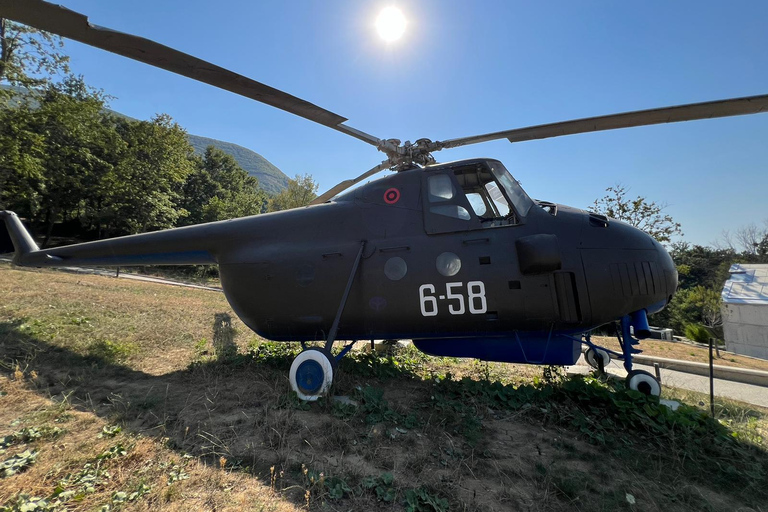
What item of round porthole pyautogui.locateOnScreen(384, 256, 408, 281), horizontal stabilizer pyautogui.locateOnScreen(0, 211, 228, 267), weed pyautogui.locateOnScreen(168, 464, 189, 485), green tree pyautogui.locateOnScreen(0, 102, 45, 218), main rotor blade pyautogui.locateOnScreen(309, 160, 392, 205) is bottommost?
weed pyautogui.locateOnScreen(168, 464, 189, 485)

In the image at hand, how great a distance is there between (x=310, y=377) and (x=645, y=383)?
175 inches

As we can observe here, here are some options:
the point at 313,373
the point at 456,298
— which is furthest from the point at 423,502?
the point at 456,298

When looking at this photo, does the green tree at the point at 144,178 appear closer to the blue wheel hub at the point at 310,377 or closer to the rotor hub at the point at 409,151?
the rotor hub at the point at 409,151

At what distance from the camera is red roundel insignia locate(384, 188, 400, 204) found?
4.72 m

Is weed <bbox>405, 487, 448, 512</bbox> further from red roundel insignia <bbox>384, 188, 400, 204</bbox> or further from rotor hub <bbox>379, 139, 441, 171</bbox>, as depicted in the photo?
rotor hub <bbox>379, 139, 441, 171</bbox>

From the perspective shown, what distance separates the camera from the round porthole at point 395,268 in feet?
14.5

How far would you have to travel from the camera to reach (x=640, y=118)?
4.14 m

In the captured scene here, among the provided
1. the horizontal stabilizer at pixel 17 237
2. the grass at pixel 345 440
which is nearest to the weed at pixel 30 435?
the grass at pixel 345 440

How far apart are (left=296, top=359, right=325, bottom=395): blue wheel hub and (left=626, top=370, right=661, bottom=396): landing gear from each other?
411cm

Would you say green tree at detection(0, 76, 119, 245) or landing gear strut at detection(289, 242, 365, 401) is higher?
green tree at detection(0, 76, 119, 245)

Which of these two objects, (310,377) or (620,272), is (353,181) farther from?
(620,272)

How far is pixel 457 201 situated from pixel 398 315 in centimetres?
177

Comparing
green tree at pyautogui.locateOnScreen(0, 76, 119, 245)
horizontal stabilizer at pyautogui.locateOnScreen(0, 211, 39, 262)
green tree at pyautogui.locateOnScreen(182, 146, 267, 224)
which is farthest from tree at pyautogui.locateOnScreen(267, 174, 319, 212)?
horizontal stabilizer at pyautogui.locateOnScreen(0, 211, 39, 262)

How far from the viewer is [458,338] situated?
15.1ft
